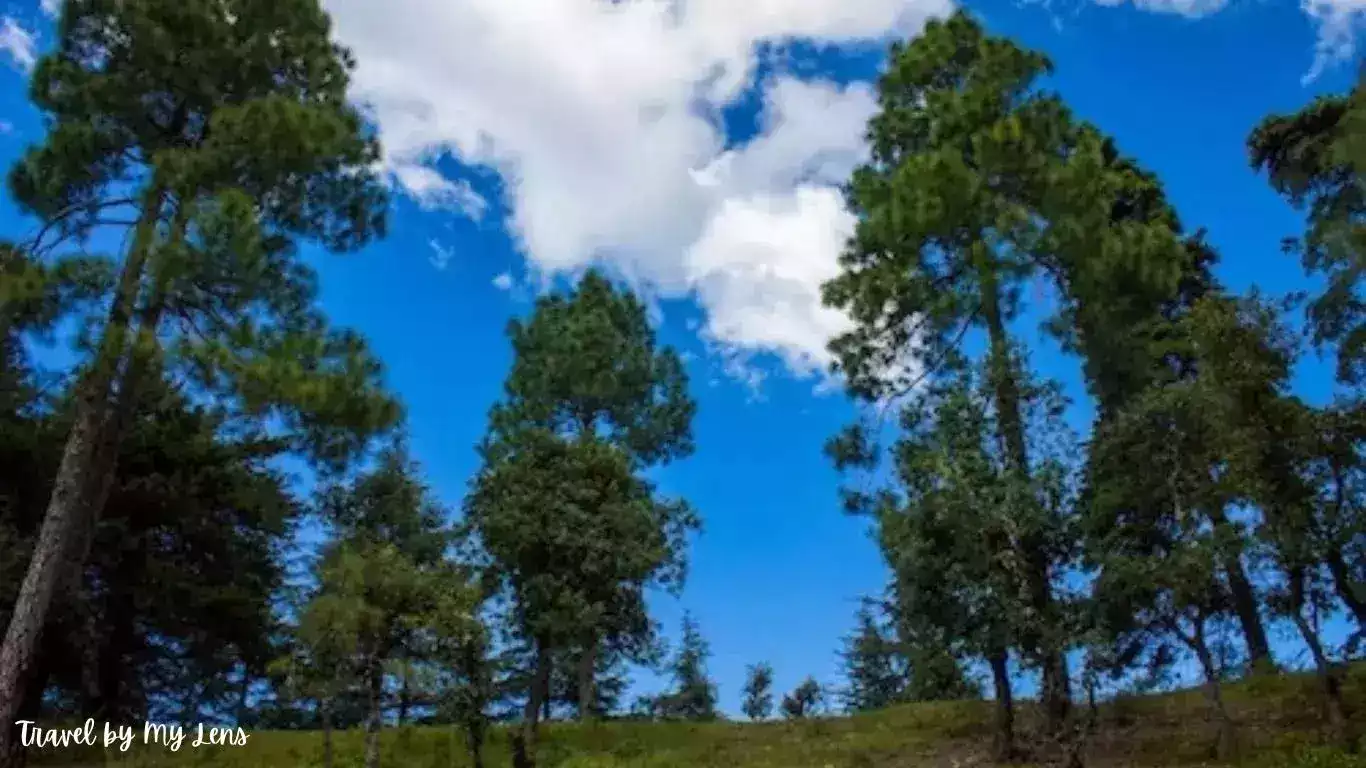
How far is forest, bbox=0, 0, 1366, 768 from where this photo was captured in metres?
13.5

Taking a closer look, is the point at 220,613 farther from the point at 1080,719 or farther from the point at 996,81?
the point at 996,81

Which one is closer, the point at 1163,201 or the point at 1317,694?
the point at 1317,694

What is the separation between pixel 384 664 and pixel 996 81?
13948 millimetres

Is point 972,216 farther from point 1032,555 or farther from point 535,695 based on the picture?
point 535,695

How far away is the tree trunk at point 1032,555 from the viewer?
14.3 meters

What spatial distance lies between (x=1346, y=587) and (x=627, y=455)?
44.1 feet

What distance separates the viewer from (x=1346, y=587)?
43.8ft

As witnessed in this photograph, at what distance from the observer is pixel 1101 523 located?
588 inches

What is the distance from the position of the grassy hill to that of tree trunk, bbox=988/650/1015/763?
34 centimetres

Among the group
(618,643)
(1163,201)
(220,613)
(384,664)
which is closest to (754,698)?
(618,643)

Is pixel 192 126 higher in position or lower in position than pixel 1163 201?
lower

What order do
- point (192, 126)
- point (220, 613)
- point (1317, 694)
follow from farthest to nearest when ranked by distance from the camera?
1. point (220, 613)
2. point (1317, 694)
3. point (192, 126)

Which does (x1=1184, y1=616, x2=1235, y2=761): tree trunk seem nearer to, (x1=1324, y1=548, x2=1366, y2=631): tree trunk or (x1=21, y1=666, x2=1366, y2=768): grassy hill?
(x1=21, y1=666, x2=1366, y2=768): grassy hill

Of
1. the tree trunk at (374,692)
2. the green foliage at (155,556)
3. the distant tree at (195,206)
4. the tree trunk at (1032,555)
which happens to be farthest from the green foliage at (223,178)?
the tree trunk at (1032,555)
